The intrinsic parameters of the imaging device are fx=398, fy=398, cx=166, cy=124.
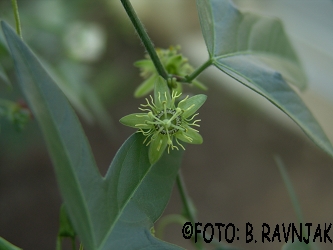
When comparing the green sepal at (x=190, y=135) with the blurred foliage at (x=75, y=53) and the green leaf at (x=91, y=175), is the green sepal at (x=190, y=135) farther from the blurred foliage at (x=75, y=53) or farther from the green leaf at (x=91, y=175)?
the blurred foliage at (x=75, y=53)

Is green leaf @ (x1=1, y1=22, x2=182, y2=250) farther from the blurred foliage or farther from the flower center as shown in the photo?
the blurred foliage

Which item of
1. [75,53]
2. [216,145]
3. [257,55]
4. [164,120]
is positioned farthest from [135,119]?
[216,145]

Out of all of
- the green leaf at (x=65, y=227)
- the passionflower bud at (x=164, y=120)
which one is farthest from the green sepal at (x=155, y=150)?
the green leaf at (x=65, y=227)

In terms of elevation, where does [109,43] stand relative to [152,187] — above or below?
above

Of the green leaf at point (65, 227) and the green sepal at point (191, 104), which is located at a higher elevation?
the green sepal at point (191, 104)

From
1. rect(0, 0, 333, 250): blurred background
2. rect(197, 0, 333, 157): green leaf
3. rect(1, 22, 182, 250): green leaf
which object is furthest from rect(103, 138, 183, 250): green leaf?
rect(0, 0, 333, 250): blurred background

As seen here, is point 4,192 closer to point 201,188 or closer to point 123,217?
point 201,188

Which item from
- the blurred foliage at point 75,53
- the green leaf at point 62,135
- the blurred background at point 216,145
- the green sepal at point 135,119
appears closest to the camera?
the green leaf at point 62,135

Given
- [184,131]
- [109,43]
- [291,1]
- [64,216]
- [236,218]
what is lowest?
[64,216]

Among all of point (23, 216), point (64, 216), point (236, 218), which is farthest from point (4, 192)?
point (64, 216)
